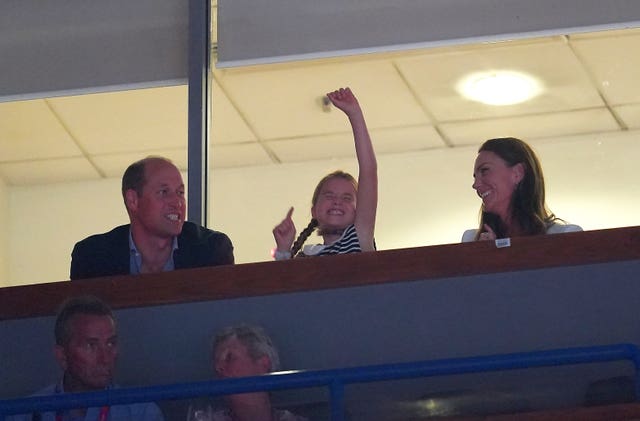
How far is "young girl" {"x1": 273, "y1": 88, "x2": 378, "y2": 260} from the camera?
5227mm

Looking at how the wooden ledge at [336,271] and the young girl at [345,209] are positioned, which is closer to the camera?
the wooden ledge at [336,271]

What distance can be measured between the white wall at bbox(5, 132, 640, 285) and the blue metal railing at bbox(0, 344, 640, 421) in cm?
238

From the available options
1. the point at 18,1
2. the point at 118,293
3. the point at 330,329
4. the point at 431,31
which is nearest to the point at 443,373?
the point at 330,329

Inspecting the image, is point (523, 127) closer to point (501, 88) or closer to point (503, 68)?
point (501, 88)

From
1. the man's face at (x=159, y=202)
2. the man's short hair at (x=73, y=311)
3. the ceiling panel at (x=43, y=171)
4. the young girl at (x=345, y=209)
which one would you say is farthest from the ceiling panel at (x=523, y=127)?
the man's short hair at (x=73, y=311)

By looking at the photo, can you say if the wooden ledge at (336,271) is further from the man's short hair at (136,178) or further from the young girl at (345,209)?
the man's short hair at (136,178)

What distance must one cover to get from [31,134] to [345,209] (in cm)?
197

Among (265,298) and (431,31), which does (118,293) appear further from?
(431,31)

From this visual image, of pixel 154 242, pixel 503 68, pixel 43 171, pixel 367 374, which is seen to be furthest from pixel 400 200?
pixel 367 374

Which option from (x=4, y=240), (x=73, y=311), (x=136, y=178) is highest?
(x=4, y=240)

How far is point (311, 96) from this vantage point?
673 cm

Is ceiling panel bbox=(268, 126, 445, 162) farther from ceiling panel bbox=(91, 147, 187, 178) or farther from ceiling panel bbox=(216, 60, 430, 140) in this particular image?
ceiling panel bbox=(91, 147, 187, 178)

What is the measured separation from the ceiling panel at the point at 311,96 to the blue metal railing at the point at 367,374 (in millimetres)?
2544

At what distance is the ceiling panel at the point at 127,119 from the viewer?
6520 millimetres
